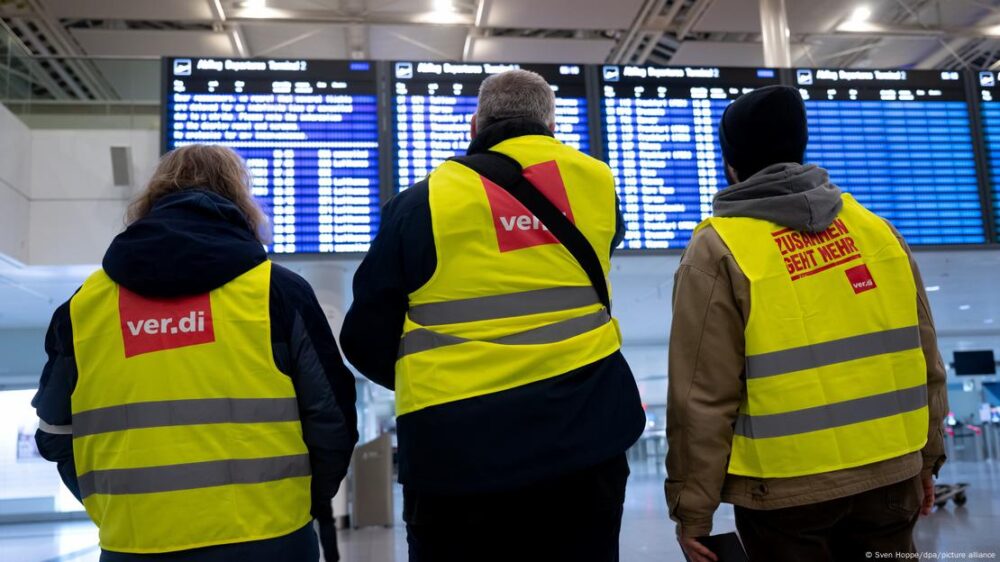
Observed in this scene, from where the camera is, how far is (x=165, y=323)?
1.83 meters

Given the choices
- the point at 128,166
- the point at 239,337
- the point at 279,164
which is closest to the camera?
the point at 239,337

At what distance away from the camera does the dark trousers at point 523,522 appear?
1.64m

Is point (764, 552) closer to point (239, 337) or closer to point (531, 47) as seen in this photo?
point (239, 337)

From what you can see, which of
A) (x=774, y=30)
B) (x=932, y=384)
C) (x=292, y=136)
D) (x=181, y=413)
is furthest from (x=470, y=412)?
(x=774, y=30)

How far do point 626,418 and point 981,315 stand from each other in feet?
48.7

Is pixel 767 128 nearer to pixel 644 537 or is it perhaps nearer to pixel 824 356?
pixel 824 356

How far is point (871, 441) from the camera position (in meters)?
1.74

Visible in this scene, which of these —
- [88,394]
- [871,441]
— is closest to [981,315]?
[871,441]

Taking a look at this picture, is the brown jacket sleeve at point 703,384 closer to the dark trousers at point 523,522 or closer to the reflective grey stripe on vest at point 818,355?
the reflective grey stripe on vest at point 818,355

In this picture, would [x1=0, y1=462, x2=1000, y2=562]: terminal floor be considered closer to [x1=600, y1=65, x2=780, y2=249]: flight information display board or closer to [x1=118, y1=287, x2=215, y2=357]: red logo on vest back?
[x1=600, y1=65, x2=780, y2=249]: flight information display board

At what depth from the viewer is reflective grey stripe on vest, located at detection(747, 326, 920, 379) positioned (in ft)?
5.86

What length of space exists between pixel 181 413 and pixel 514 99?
1.05 m

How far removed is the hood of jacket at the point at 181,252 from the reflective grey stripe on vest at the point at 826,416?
1201mm

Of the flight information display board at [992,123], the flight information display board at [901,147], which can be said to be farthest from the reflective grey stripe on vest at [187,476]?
the flight information display board at [992,123]
